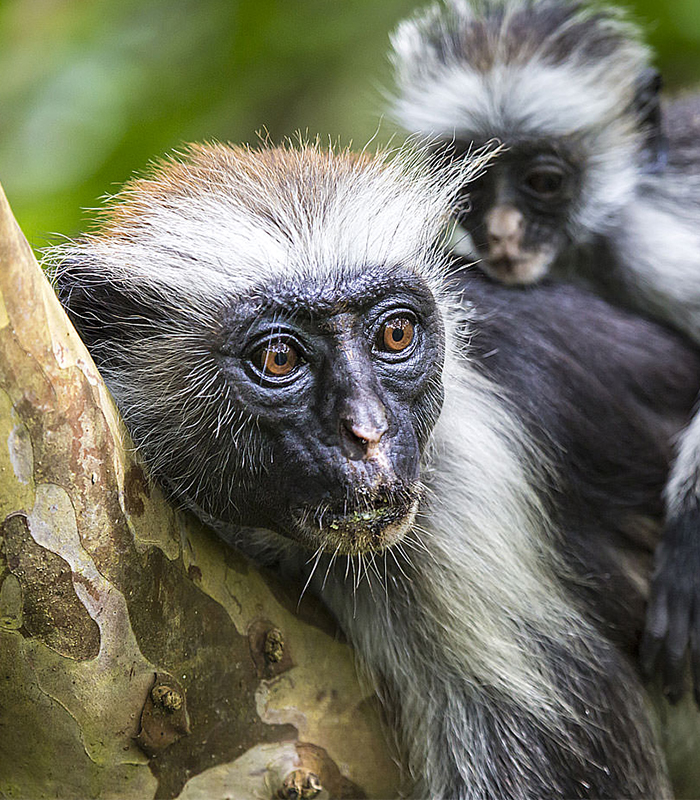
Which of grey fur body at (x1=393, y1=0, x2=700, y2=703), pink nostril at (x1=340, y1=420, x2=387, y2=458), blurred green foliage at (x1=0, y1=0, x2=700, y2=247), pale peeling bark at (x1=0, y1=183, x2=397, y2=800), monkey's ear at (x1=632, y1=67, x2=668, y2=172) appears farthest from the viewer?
blurred green foliage at (x1=0, y1=0, x2=700, y2=247)

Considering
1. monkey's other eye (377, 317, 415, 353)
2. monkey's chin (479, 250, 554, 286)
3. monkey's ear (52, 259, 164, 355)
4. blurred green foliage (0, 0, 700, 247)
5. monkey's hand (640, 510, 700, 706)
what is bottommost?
monkey's hand (640, 510, 700, 706)

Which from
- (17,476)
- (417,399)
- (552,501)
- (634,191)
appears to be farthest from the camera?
(634,191)

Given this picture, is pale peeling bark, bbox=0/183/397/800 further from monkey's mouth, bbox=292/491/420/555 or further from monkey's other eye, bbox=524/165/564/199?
monkey's other eye, bbox=524/165/564/199

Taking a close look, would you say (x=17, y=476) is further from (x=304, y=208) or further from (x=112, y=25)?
(x=112, y=25)

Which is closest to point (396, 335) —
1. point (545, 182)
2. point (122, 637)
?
point (122, 637)

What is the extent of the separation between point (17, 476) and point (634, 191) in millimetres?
2929

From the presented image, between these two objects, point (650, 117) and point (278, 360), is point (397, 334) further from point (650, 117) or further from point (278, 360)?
point (650, 117)

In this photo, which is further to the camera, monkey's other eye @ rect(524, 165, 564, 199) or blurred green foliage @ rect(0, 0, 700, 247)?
blurred green foliage @ rect(0, 0, 700, 247)

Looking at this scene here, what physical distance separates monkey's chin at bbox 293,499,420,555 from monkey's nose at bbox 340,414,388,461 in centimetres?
13

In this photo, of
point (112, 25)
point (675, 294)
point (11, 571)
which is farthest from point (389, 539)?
point (112, 25)

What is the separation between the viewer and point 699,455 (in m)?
3.13

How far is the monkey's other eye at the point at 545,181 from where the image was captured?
381 centimetres

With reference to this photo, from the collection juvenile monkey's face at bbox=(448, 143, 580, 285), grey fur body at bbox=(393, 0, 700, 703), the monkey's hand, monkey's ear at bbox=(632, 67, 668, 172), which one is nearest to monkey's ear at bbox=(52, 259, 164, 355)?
juvenile monkey's face at bbox=(448, 143, 580, 285)

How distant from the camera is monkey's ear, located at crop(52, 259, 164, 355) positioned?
254 cm
